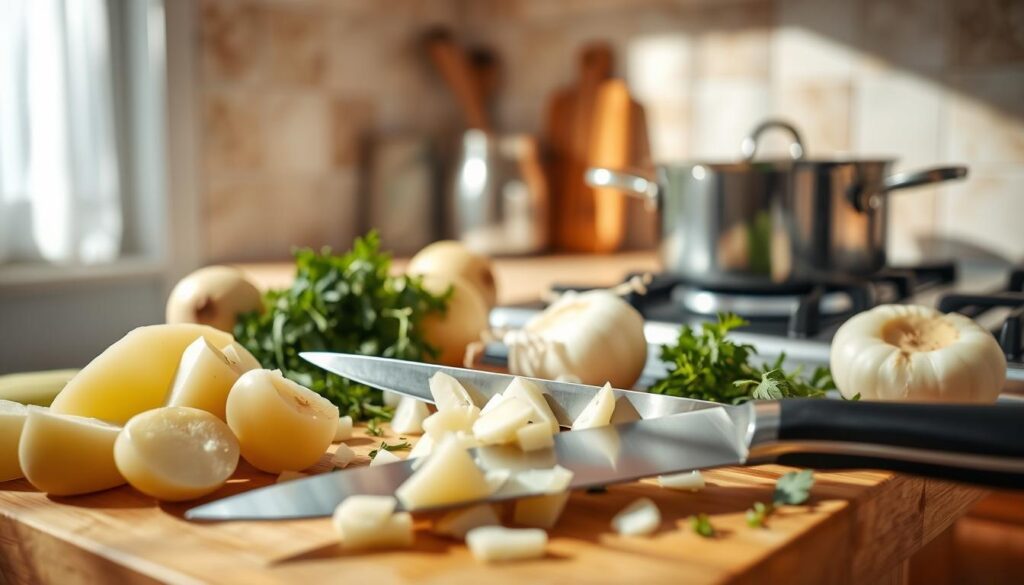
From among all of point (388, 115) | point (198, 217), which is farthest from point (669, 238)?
point (388, 115)

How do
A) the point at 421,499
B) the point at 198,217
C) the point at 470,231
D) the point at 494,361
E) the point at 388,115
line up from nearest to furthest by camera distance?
the point at 421,499, the point at 494,361, the point at 198,217, the point at 470,231, the point at 388,115

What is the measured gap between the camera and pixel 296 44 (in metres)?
2.03

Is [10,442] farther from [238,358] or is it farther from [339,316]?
[339,316]

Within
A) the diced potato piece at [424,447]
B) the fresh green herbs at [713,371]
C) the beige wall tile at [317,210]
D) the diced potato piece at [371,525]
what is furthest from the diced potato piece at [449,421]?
the beige wall tile at [317,210]

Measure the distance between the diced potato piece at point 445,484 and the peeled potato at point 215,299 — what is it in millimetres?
495

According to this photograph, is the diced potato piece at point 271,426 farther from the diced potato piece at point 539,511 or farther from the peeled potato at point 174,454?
the diced potato piece at point 539,511

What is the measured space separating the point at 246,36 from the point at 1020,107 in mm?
1459

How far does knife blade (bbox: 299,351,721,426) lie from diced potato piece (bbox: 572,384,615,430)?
0.05ft

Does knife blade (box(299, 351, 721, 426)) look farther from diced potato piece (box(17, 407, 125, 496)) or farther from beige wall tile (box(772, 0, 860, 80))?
beige wall tile (box(772, 0, 860, 80))

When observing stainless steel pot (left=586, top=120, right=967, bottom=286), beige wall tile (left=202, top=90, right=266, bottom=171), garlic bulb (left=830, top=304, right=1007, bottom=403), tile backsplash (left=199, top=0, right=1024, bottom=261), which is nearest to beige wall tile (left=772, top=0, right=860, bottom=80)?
tile backsplash (left=199, top=0, right=1024, bottom=261)

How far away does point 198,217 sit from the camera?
6.08 feet

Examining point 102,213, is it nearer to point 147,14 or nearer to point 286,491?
point 147,14

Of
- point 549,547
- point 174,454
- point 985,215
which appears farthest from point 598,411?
point 985,215

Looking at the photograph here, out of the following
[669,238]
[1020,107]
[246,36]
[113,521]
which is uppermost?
[246,36]
